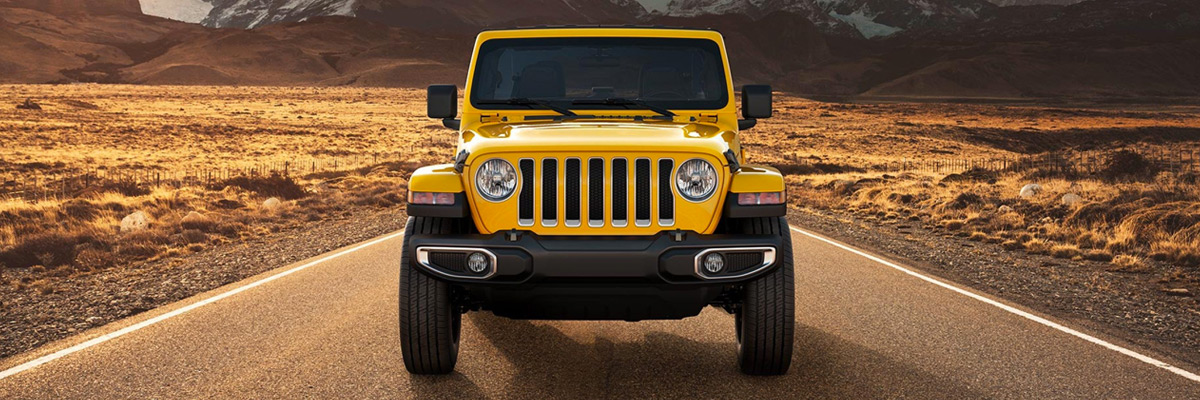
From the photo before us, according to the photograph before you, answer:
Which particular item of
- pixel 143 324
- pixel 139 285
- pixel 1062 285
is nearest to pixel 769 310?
pixel 143 324

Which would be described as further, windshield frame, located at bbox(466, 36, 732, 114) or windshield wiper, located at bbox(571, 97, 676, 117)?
windshield frame, located at bbox(466, 36, 732, 114)

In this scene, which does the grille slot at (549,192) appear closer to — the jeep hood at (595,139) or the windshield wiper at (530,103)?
the jeep hood at (595,139)

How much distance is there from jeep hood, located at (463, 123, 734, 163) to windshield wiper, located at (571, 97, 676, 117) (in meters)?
0.44

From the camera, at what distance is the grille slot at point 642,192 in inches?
190

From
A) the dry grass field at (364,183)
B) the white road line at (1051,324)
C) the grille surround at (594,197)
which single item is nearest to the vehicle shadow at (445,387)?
the grille surround at (594,197)

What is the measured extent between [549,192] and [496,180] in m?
0.29

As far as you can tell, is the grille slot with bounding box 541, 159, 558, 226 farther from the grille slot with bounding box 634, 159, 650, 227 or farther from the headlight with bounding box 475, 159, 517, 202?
the grille slot with bounding box 634, 159, 650, 227

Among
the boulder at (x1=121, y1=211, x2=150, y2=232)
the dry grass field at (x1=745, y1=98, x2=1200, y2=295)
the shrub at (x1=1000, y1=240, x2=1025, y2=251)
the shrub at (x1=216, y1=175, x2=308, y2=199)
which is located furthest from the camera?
the shrub at (x1=216, y1=175, x2=308, y2=199)

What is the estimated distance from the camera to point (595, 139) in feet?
16.4

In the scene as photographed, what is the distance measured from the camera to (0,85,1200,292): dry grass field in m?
13.2

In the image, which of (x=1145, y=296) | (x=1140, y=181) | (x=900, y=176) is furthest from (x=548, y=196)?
(x=900, y=176)

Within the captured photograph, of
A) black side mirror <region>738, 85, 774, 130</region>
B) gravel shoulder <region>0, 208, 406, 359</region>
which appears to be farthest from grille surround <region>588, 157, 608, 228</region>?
gravel shoulder <region>0, 208, 406, 359</region>

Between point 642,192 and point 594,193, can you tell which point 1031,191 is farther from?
point 594,193

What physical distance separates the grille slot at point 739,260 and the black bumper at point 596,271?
3cm
